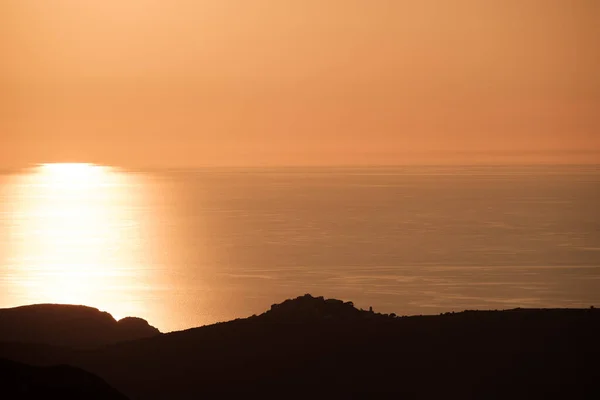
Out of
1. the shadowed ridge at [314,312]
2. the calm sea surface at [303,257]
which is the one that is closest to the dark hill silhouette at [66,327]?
the shadowed ridge at [314,312]

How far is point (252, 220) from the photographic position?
12769cm

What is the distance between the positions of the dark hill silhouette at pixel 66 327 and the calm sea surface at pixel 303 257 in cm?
2944

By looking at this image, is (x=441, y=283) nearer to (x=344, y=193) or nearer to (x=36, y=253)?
(x=36, y=253)

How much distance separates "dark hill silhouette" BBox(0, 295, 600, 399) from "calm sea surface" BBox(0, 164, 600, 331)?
3603 cm

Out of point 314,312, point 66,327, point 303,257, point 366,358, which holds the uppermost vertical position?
point 303,257

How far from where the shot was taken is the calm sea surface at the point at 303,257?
67.0 m

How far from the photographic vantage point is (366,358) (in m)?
22.0

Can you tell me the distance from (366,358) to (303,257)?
214 feet

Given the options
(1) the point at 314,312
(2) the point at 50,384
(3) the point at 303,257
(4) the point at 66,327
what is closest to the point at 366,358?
(1) the point at 314,312

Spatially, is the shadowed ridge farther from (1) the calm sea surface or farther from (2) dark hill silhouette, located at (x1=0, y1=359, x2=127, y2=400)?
(1) the calm sea surface

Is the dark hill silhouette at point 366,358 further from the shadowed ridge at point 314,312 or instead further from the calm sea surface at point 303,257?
the calm sea surface at point 303,257

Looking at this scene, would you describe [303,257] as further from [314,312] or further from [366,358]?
[366,358]

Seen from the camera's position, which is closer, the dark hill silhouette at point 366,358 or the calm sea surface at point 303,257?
the dark hill silhouette at point 366,358

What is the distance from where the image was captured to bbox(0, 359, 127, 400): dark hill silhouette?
48.3ft
